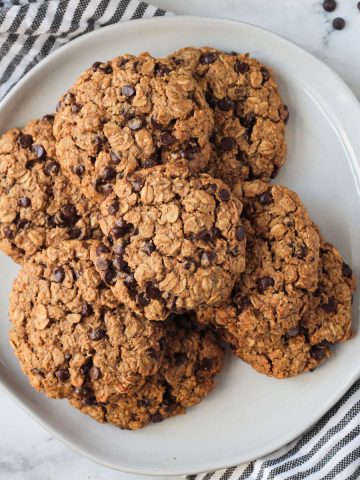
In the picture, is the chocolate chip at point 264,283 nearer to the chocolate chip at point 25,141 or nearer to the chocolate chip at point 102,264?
the chocolate chip at point 102,264

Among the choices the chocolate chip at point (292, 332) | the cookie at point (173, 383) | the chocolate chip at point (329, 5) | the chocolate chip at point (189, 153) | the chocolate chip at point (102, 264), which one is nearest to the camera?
the chocolate chip at point (102, 264)

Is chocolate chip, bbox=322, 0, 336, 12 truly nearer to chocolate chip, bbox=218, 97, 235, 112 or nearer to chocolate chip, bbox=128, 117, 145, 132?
chocolate chip, bbox=218, 97, 235, 112

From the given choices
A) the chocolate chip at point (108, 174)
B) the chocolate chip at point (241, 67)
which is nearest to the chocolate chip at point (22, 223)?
the chocolate chip at point (108, 174)

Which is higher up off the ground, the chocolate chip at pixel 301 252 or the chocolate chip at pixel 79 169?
the chocolate chip at pixel 301 252

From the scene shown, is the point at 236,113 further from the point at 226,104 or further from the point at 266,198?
the point at 266,198

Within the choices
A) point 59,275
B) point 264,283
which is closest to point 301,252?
point 264,283
